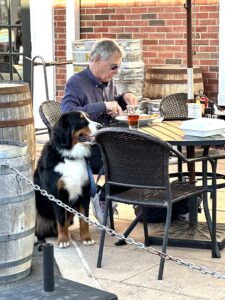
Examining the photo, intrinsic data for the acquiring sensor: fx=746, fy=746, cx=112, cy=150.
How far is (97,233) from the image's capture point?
227 inches

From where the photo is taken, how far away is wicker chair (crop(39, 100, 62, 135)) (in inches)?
239

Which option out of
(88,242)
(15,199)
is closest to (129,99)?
(88,242)

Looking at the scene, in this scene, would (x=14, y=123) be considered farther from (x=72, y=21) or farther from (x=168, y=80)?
(x=72, y=21)

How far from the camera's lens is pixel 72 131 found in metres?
5.15

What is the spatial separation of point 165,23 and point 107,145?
175 inches

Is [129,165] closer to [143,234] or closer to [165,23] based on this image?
[143,234]

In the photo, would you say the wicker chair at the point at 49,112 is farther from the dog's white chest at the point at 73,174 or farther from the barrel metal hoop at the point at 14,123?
the dog's white chest at the point at 73,174

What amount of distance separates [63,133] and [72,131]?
0.21 feet

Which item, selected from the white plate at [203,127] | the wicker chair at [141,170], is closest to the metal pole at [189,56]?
the white plate at [203,127]

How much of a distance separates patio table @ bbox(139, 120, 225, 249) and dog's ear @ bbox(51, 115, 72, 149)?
1.88 ft

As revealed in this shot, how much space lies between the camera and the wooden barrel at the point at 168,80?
8.57m

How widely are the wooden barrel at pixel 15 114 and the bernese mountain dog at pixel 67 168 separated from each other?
0.98 meters

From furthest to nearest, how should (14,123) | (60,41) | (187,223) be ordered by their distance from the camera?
1. (60,41)
2. (14,123)
3. (187,223)

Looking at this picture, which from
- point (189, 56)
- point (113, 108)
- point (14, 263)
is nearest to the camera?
point (14, 263)
